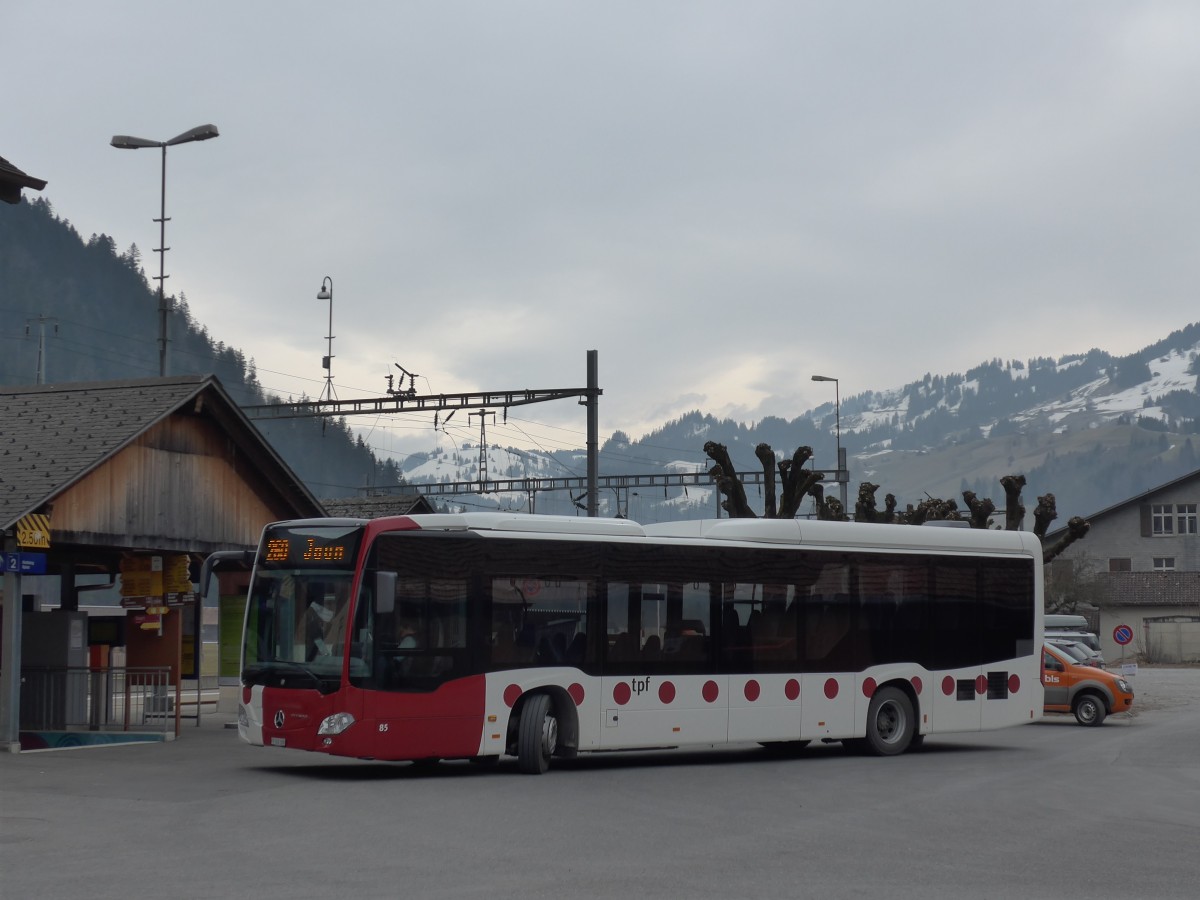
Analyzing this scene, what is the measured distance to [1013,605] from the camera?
77.5 feet

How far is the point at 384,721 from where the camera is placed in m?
17.6

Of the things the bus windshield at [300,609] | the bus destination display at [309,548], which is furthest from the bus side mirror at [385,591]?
the bus destination display at [309,548]

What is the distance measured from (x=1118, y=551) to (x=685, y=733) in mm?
77273

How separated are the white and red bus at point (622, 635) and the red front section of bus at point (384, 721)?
0.02 metres

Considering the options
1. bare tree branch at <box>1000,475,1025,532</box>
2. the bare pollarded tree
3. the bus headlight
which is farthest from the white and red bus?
bare tree branch at <box>1000,475,1025,532</box>

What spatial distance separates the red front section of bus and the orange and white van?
56.1 feet

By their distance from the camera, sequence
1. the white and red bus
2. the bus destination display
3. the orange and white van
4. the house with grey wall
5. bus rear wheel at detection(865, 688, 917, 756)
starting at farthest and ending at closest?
the house with grey wall < the orange and white van < bus rear wheel at detection(865, 688, 917, 756) < the bus destination display < the white and red bus

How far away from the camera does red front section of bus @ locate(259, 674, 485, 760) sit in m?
17.5

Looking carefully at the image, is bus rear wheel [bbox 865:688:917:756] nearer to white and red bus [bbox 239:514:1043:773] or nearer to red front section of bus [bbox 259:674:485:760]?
white and red bus [bbox 239:514:1043:773]

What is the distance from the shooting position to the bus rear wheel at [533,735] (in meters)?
18.6

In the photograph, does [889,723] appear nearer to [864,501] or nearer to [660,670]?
[660,670]

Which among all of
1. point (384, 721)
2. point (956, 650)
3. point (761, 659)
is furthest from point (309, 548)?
point (956, 650)

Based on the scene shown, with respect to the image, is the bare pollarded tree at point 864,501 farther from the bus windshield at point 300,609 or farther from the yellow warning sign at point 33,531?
the bus windshield at point 300,609

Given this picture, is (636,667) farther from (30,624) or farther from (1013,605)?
(30,624)
